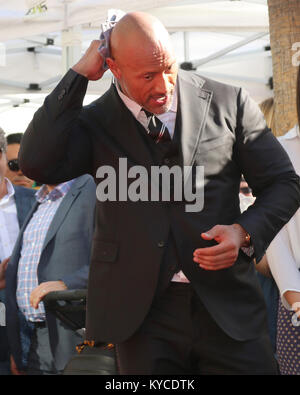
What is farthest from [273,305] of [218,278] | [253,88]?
[253,88]

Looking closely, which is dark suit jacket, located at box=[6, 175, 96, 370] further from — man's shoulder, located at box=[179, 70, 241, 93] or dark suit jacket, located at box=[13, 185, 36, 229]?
man's shoulder, located at box=[179, 70, 241, 93]

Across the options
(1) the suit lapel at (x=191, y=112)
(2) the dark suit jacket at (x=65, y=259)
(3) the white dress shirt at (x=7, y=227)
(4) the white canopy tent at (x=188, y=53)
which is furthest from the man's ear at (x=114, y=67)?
(4) the white canopy tent at (x=188, y=53)

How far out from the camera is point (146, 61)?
242cm

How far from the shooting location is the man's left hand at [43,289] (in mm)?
4341

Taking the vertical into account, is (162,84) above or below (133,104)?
above

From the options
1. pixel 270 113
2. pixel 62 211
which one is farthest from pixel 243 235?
pixel 270 113

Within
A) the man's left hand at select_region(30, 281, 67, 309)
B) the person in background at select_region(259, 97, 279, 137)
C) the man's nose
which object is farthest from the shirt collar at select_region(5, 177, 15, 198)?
the man's nose

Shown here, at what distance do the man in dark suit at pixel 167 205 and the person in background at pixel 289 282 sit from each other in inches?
17.8

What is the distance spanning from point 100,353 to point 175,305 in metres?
0.75

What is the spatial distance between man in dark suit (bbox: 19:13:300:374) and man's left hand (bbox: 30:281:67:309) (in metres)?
1.76

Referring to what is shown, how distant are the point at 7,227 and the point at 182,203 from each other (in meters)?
2.84

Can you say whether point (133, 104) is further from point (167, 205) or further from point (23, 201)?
point (23, 201)

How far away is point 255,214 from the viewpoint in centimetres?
252

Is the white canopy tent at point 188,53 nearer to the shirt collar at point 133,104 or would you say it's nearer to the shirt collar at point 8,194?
the shirt collar at point 8,194
